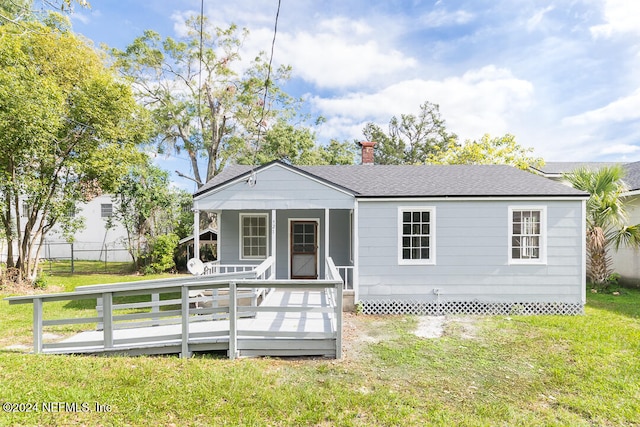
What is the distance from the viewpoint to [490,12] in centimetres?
809

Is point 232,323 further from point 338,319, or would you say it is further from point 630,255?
point 630,255

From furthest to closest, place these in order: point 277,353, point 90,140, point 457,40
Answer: point 457,40 → point 90,140 → point 277,353

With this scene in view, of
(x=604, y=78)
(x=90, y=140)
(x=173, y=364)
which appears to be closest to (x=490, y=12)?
(x=604, y=78)

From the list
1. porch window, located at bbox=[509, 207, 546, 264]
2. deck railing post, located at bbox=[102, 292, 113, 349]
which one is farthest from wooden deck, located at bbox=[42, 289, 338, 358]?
porch window, located at bbox=[509, 207, 546, 264]

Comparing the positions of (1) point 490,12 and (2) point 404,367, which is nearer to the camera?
(2) point 404,367

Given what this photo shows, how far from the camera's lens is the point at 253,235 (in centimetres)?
1033

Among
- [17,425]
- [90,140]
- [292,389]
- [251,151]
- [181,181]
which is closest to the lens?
[17,425]

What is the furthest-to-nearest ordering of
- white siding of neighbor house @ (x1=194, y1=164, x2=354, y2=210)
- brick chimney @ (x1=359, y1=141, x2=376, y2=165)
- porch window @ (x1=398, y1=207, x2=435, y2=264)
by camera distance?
1. brick chimney @ (x1=359, y1=141, x2=376, y2=165)
2. white siding of neighbor house @ (x1=194, y1=164, x2=354, y2=210)
3. porch window @ (x1=398, y1=207, x2=435, y2=264)

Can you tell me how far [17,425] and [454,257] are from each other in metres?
8.38

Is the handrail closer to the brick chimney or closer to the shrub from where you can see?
the brick chimney

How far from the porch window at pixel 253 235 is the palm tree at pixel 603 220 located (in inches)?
436

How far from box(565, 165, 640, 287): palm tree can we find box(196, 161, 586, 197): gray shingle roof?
3.27m

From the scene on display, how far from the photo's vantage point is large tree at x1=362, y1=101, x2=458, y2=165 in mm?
32656

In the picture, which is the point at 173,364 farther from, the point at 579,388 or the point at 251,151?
the point at 251,151
